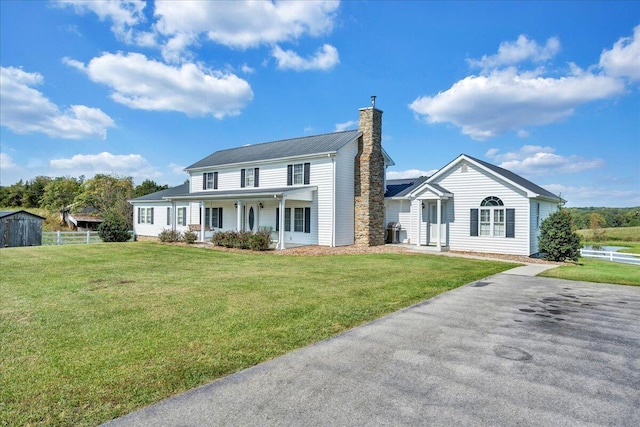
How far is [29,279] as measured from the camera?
34.2 ft

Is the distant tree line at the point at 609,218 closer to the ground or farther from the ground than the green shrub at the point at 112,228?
farther from the ground

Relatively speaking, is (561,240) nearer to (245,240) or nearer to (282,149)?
(245,240)

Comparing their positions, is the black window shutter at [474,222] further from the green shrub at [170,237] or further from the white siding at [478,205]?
the green shrub at [170,237]

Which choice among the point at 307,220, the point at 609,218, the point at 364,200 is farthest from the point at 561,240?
the point at 609,218

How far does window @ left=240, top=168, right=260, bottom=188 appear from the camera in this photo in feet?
78.9

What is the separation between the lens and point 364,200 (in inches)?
831

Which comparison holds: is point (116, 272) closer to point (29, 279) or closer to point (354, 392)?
point (29, 279)

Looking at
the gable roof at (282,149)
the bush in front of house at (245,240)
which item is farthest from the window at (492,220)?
the bush in front of house at (245,240)

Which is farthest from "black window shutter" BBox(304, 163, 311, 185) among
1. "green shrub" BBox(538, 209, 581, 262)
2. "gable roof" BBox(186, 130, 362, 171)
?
"green shrub" BBox(538, 209, 581, 262)

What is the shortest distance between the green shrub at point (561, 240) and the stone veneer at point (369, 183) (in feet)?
28.4

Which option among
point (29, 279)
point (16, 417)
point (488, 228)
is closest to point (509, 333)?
point (16, 417)

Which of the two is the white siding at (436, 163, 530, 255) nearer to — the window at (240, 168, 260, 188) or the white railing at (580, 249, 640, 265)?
the white railing at (580, 249, 640, 265)

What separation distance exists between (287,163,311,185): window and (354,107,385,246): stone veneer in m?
2.93

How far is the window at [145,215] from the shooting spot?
99.1 feet
